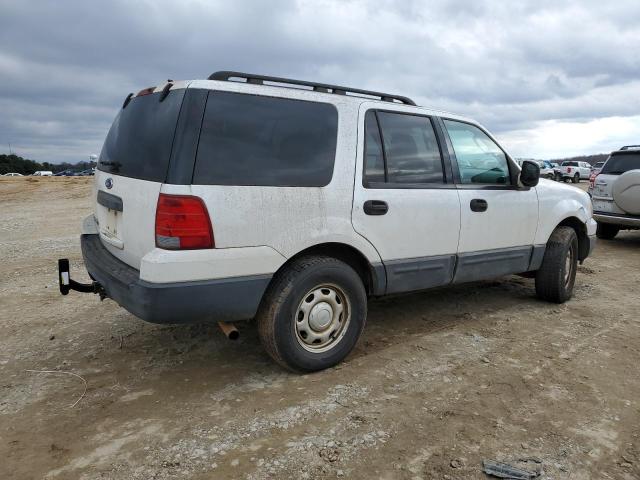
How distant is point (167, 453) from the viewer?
2.54 metres

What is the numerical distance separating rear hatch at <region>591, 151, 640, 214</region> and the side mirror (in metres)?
4.96

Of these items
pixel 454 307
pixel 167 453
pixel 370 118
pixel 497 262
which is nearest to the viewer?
pixel 167 453

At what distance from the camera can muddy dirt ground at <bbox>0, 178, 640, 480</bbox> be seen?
2.48 meters

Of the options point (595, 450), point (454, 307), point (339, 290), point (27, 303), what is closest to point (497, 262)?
point (454, 307)

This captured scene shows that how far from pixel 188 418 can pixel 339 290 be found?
4.16 feet

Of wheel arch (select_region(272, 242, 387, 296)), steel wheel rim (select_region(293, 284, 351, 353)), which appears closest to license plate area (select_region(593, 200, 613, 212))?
wheel arch (select_region(272, 242, 387, 296))

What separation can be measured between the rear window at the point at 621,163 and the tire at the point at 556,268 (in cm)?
498

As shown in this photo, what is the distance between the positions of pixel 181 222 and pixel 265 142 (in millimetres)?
744

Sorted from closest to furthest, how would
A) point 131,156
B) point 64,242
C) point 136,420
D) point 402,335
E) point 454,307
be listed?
point 136,420, point 131,156, point 402,335, point 454,307, point 64,242

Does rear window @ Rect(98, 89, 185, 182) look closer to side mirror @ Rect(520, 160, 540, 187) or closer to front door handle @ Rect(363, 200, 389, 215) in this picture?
front door handle @ Rect(363, 200, 389, 215)

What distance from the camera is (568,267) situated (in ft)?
17.4

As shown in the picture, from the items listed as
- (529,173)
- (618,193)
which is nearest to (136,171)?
(529,173)

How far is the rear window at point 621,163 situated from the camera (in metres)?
9.01

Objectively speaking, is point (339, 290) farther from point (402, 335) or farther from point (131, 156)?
point (131, 156)
